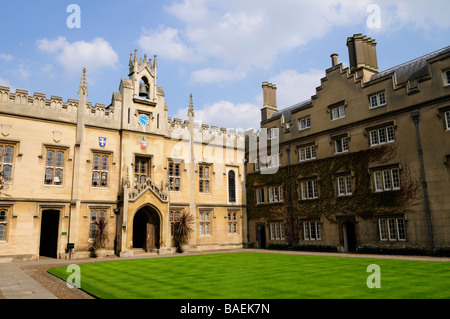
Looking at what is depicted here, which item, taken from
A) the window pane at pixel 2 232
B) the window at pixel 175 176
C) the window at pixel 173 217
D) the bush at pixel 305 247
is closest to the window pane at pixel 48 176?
the window pane at pixel 2 232

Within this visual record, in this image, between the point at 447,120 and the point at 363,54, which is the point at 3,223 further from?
the point at 363,54

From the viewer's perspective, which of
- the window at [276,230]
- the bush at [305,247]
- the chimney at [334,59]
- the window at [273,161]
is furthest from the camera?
the window at [273,161]

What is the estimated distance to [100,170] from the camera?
26.6m

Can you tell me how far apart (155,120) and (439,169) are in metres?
21.4

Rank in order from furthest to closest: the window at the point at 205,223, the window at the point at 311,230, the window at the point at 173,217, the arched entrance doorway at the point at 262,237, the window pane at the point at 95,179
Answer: the arched entrance doorway at the point at 262,237 < the window at the point at 205,223 < the window at the point at 173,217 < the window at the point at 311,230 < the window pane at the point at 95,179

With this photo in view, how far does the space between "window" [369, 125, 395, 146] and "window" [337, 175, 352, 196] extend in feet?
10.4

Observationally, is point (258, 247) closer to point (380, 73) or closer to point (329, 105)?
point (329, 105)

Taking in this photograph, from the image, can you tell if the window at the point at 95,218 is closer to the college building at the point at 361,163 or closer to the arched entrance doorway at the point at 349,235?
the college building at the point at 361,163

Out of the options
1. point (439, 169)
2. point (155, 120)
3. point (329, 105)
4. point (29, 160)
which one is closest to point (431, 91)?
point (439, 169)

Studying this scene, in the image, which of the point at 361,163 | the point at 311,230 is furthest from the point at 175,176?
the point at 361,163

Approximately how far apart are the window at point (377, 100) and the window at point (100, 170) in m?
20.6

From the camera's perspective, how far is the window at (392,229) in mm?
22237

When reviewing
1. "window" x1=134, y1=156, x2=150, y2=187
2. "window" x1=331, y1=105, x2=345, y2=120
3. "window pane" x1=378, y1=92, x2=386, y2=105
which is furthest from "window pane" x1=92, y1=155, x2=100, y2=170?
"window pane" x1=378, y1=92, x2=386, y2=105

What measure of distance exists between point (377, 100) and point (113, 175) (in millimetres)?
20598
